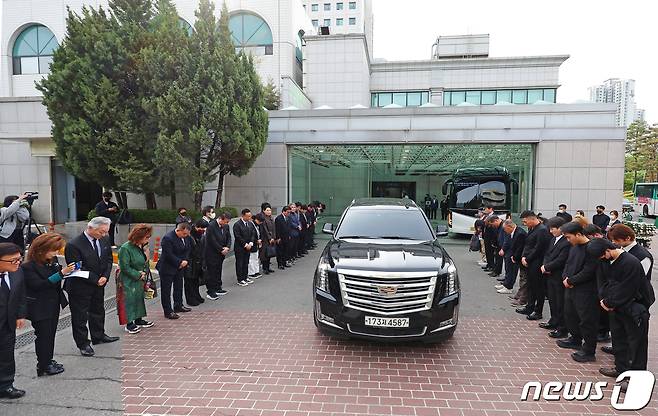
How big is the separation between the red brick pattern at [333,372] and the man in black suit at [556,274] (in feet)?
1.09

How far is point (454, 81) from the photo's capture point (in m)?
37.7

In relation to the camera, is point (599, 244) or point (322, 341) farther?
point (322, 341)

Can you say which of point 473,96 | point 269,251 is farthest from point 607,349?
point 473,96

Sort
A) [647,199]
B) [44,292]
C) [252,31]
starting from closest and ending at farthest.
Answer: [44,292]
[647,199]
[252,31]

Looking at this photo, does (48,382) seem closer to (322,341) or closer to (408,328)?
(322,341)

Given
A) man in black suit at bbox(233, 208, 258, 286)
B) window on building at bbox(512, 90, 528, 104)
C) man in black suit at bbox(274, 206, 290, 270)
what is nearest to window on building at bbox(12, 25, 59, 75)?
man in black suit at bbox(274, 206, 290, 270)

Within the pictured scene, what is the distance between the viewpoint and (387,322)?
14.8 feet

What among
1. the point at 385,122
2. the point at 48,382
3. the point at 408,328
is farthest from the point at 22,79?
the point at 408,328

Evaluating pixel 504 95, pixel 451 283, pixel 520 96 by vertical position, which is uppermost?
pixel 504 95

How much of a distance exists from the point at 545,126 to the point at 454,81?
26.3m

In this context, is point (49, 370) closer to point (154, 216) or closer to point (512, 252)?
point (512, 252)

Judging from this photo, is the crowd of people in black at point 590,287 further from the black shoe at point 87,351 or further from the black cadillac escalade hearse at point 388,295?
the black shoe at point 87,351

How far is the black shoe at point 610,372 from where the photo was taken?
4.27m

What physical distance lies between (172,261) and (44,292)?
77.4 inches
